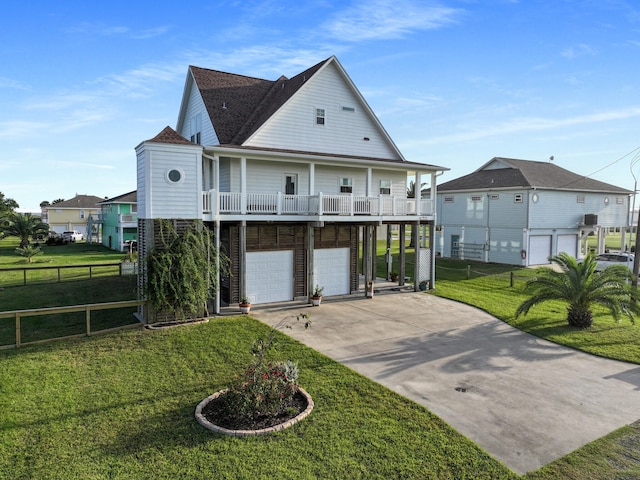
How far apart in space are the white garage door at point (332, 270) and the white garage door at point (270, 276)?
1584mm

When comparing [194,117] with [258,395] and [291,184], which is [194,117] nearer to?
[291,184]

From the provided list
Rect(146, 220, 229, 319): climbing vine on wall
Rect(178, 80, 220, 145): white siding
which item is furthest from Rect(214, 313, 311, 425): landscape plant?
Rect(178, 80, 220, 145): white siding

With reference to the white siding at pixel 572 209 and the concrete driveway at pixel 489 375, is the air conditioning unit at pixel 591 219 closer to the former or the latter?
the white siding at pixel 572 209

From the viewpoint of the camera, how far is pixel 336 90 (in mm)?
20234

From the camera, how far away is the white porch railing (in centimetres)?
1628

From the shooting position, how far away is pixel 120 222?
1508 inches

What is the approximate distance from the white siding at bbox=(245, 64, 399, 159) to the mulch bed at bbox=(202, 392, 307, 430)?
12348mm

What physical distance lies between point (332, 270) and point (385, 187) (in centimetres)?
525

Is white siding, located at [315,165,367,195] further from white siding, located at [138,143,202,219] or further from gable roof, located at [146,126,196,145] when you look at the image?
gable roof, located at [146,126,196,145]

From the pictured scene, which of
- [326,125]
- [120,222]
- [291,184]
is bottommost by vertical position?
[120,222]

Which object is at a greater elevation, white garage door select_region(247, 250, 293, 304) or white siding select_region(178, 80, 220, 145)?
white siding select_region(178, 80, 220, 145)

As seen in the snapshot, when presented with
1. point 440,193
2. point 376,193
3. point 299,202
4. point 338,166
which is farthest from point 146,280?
point 440,193

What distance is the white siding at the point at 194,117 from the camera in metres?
19.7

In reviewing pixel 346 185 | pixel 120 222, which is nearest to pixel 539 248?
pixel 346 185
